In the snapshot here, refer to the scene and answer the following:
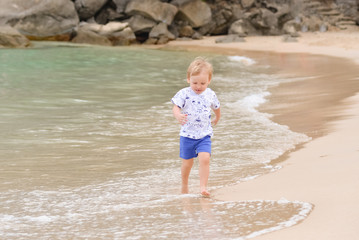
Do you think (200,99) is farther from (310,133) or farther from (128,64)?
(128,64)

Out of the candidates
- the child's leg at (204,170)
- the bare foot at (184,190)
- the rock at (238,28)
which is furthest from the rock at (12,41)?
the child's leg at (204,170)

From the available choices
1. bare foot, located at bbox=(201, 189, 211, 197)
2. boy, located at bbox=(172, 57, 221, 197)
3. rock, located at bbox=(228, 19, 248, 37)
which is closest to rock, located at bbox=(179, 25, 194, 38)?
rock, located at bbox=(228, 19, 248, 37)

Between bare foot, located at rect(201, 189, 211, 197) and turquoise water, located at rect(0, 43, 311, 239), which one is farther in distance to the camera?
bare foot, located at rect(201, 189, 211, 197)

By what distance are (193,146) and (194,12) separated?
2595 cm

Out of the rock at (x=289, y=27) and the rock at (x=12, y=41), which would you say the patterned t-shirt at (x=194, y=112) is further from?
the rock at (x=289, y=27)

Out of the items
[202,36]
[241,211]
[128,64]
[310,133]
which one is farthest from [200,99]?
[202,36]

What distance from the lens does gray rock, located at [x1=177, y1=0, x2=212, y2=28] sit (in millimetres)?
29484

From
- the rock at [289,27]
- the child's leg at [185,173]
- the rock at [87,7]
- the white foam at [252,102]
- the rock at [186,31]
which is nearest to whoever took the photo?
the child's leg at [185,173]

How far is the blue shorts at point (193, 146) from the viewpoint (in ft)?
14.1

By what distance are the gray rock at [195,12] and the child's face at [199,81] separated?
25.6 meters

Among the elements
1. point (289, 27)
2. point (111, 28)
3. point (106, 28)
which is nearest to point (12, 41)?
point (106, 28)

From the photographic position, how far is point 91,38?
26.7 meters

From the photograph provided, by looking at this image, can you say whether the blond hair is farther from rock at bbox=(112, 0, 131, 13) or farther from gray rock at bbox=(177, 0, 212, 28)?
gray rock at bbox=(177, 0, 212, 28)

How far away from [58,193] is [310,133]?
10.4 ft
